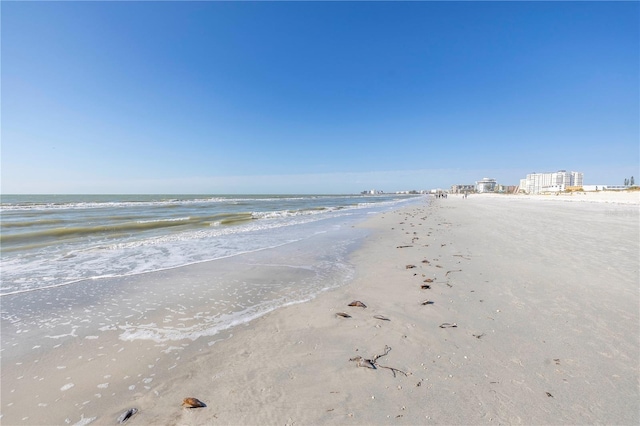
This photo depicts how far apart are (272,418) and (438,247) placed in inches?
309

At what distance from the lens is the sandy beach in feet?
7.29

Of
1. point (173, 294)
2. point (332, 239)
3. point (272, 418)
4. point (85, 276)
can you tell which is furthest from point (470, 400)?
point (332, 239)

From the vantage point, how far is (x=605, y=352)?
113 inches

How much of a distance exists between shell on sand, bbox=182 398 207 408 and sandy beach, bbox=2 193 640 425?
5cm

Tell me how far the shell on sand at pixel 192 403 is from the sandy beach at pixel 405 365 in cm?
5

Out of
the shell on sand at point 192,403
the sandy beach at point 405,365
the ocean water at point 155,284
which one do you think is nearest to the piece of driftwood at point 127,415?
the sandy beach at point 405,365

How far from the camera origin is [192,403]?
7.66 ft

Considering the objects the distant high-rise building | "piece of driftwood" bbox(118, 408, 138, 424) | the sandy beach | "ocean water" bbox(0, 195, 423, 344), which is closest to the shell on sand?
the sandy beach

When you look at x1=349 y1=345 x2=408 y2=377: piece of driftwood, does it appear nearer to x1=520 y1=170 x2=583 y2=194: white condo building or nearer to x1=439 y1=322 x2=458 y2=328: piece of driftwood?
x1=439 y1=322 x2=458 y2=328: piece of driftwood

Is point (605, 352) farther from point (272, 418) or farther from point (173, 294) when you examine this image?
point (173, 294)

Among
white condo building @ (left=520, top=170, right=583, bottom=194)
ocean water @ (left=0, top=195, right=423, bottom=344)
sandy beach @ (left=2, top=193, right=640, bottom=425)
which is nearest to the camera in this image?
sandy beach @ (left=2, top=193, right=640, bottom=425)

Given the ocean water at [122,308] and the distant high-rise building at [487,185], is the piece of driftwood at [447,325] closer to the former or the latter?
the ocean water at [122,308]

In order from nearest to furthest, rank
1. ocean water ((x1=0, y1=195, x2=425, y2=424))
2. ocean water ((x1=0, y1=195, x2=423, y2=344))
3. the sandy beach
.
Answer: the sandy beach
ocean water ((x1=0, y1=195, x2=425, y2=424))
ocean water ((x1=0, y1=195, x2=423, y2=344))

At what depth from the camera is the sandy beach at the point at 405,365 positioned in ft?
7.29
